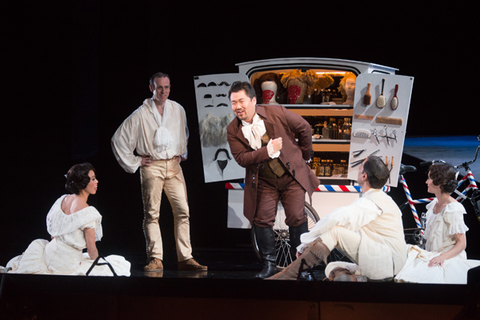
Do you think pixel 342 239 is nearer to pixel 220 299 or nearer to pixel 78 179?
pixel 220 299

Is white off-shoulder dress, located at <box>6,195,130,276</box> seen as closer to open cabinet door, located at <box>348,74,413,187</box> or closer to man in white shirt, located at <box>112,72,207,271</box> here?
man in white shirt, located at <box>112,72,207,271</box>

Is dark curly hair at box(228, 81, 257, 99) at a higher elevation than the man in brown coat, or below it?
higher

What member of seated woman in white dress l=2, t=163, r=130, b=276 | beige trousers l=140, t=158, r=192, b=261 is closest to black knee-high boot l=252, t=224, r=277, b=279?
beige trousers l=140, t=158, r=192, b=261

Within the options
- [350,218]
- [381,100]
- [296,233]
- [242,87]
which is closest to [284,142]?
[242,87]

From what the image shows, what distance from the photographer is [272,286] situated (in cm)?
239

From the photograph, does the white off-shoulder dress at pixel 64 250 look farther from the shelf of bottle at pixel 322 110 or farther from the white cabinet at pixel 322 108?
the shelf of bottle at pixel 322 110

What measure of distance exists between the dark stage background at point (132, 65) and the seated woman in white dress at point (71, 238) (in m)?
1.68

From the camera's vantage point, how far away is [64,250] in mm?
3262

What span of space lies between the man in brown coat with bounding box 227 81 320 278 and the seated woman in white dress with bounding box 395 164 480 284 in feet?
3.19

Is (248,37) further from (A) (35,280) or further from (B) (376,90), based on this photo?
(A) (35,280)

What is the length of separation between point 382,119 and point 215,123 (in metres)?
1.70

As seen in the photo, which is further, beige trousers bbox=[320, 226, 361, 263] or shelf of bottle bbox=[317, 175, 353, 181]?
shelf of bottle bbox=[317, 175, 353, 181]

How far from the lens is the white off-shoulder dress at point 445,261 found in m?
3.04

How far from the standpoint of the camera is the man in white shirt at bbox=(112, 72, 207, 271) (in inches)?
166
